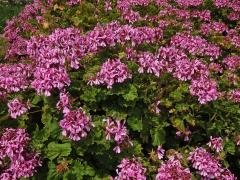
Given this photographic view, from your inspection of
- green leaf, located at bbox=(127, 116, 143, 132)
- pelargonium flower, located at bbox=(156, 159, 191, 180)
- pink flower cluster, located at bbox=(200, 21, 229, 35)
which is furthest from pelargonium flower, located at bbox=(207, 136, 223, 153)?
pink flower cluster, located at bbox=(200, 21, 229, 35)

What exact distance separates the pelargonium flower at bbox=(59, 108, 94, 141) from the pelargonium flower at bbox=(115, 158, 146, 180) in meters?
0.43

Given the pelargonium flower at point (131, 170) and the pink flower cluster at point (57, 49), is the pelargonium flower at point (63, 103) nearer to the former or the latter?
the pink flower cluster at point (57, 49)

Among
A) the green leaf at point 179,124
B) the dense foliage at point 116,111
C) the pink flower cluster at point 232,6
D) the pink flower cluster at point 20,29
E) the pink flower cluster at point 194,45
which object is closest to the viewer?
the dense foliage at point 116,111

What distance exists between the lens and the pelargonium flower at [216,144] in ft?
16.3

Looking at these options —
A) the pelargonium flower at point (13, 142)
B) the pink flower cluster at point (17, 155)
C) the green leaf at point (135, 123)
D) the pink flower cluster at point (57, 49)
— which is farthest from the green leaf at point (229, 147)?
the pelargonium flower at point (13, 142)

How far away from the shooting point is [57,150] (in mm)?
4559

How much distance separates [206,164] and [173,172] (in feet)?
1.36

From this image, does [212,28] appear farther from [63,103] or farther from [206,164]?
[63,103]

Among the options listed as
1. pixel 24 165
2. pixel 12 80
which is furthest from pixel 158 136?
pixel 12 80

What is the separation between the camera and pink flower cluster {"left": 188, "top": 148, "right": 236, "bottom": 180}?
470 centimetres

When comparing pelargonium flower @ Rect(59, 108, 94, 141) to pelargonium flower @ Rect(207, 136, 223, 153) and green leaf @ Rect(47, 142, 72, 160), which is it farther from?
pelargonium flower @ Rect(207, 136, 223, 153)

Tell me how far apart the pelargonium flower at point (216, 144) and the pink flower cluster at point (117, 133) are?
3.04 ft

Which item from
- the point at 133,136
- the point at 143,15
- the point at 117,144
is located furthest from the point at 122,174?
the point at 143,15

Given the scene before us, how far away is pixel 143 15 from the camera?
8188 millimetres
